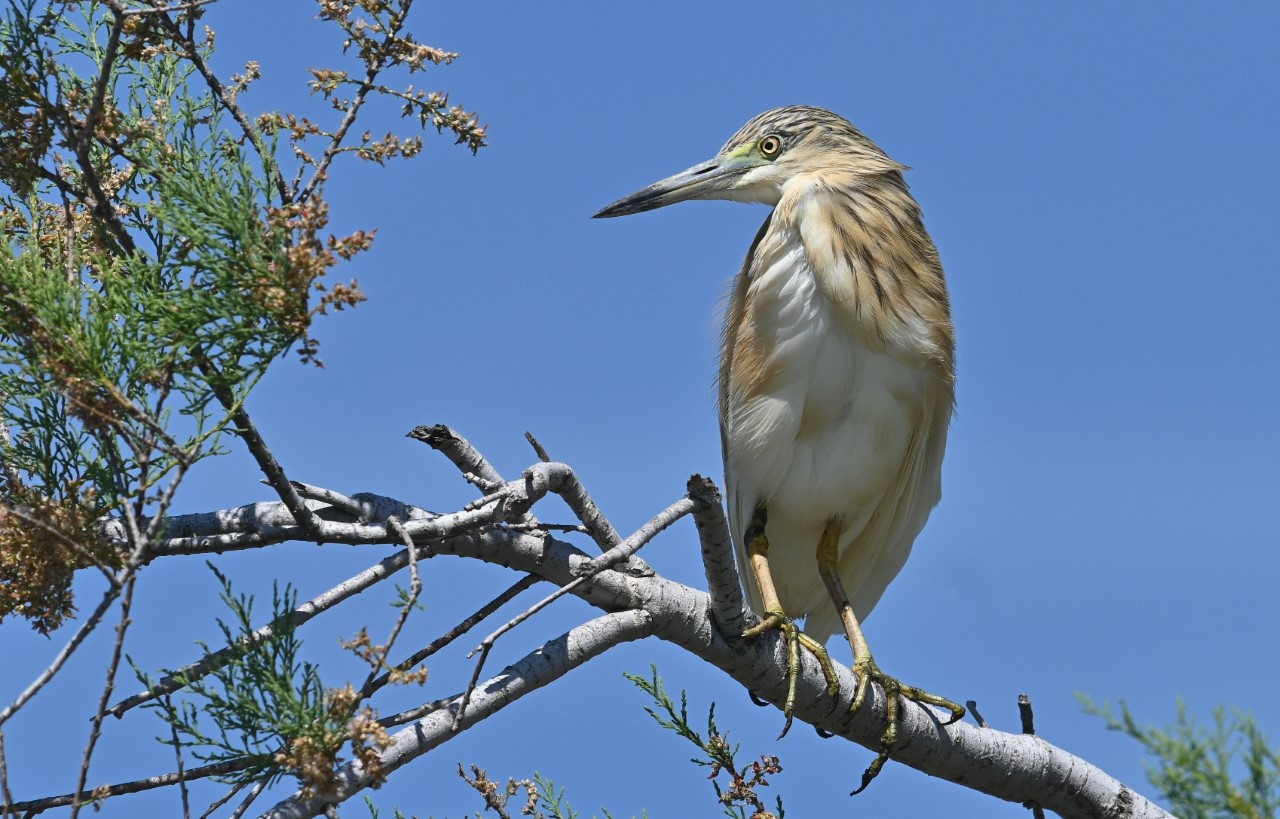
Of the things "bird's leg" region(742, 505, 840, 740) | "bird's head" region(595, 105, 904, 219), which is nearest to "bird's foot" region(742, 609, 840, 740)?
"bird's leg" region(742, 505, 840, 740)

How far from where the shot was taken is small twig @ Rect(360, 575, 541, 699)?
2186 mm

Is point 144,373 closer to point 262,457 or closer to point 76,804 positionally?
point 262,457

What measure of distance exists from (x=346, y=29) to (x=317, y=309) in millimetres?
765

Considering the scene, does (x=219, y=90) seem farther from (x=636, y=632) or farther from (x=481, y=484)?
(x=636, y=632)

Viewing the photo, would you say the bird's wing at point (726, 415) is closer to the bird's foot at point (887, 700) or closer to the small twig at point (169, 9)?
the bird's foot at point (887, 700)

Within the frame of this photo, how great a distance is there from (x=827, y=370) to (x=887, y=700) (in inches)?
40.1

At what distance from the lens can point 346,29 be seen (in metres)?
2.48

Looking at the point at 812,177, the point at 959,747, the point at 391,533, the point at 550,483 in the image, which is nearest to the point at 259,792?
the point at 391,533

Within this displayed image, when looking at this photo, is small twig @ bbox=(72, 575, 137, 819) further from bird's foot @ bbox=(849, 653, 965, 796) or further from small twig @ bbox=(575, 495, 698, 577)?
bird's foot @ bbox=(849, 653, 965, 796)

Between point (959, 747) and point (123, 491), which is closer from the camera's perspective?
point (123, 491)

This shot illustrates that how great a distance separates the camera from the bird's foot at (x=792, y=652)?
3.39m

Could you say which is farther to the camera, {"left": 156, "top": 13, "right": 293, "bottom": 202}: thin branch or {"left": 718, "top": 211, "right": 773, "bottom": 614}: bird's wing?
{"left": 718, "top": 211, "right": 773, "bottom": 614}: bird's wing

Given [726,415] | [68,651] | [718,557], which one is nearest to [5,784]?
[68,651]

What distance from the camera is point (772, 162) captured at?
4625mm
